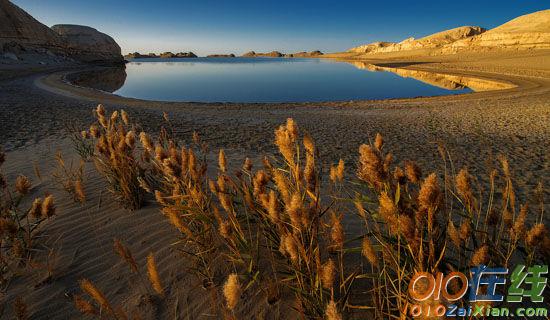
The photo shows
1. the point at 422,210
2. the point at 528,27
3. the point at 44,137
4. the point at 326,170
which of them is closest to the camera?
the point at 422,210

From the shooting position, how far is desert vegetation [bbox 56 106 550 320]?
1457mm

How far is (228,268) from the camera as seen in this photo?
2.59m

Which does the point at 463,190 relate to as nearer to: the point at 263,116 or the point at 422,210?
the point at 422,210

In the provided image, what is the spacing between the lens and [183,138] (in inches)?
356

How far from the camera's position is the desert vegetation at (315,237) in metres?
1.46

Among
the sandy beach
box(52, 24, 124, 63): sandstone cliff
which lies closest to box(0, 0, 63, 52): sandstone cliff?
box(52, 24, 124, 63): sandstone cliff

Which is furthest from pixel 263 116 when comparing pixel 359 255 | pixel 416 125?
pixel 359 255

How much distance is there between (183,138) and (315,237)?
7966mm

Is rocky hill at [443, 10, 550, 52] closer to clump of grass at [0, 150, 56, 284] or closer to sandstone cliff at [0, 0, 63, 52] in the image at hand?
clump of grass at [0, 150, 56, 284]

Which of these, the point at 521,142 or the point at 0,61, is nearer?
the point at 521,142

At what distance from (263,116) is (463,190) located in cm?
1147

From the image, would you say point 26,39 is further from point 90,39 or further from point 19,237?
point 19,237

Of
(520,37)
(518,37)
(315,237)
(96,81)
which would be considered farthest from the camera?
(518,37)

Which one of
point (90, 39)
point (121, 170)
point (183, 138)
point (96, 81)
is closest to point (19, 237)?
point (121, 170)
